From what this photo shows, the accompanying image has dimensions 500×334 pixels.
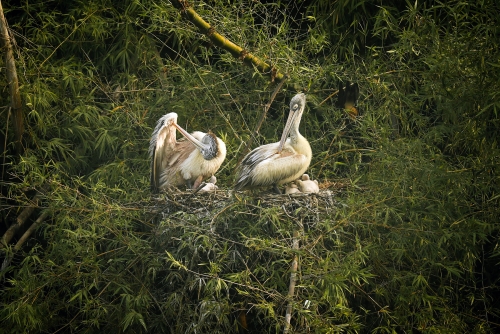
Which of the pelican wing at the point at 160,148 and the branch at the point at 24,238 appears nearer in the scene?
the pelican wing at the point at 160,148

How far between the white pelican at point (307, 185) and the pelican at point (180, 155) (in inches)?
26.5

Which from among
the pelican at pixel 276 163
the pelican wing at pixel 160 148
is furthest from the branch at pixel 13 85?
the pelican at pixel 276 163

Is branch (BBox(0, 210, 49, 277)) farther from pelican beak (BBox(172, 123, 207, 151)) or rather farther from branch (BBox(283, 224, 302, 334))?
branch (BBox(283, 224, 302, 334))

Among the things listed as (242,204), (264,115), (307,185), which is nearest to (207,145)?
(264,115)

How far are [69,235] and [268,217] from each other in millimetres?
1671

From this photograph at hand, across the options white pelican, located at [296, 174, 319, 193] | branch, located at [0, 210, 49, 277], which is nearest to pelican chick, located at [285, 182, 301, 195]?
white pelican, located at [296, 174, 319, 193]

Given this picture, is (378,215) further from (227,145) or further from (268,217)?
(227,145)

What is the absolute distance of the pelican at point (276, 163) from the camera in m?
7.39

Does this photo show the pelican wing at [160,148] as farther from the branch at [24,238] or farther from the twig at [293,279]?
the twig at [293,279]

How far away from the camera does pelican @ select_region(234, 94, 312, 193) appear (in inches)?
291

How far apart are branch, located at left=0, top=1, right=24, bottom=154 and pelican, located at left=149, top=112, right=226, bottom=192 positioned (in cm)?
126

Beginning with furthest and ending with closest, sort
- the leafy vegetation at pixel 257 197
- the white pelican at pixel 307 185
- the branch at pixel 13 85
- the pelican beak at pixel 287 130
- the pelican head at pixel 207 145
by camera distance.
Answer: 1. the branch at pixel 13 85
2. the pelican head at pixel 207 145
3. the pelican beak at pixel 287 130
4. the white pelican at pixel 307 185
5. the leafy vegetation at pixel 257 197

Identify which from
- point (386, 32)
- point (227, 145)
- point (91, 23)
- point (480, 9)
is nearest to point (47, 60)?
point (91, 23)

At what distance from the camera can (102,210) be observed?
7.20 m
